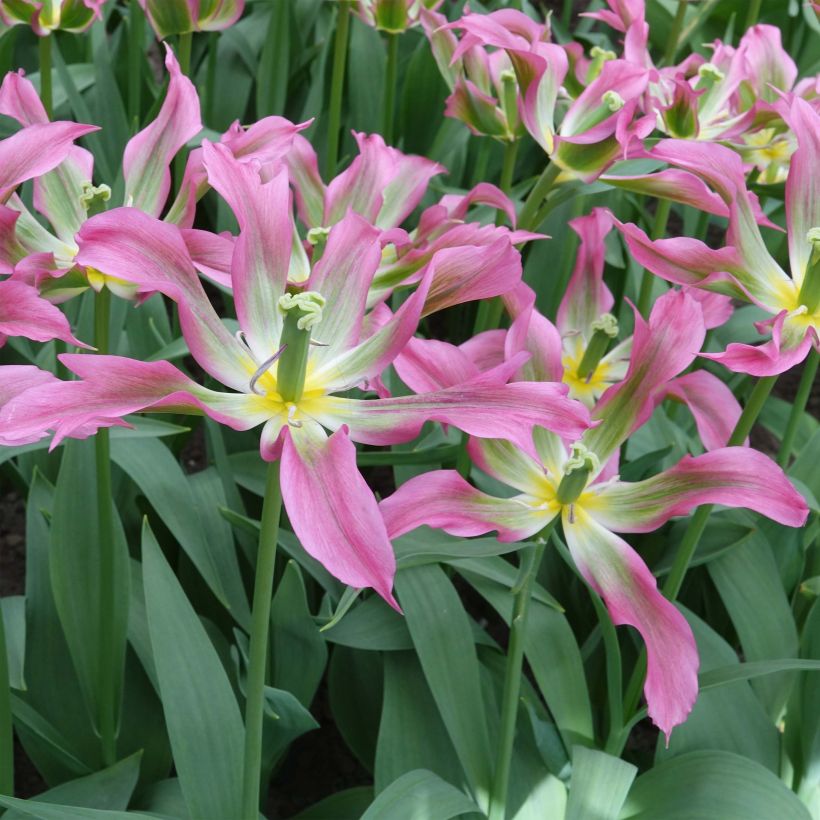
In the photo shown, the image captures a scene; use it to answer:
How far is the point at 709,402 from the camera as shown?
1074 millimetres

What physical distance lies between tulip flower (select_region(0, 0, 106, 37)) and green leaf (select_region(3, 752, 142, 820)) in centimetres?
92

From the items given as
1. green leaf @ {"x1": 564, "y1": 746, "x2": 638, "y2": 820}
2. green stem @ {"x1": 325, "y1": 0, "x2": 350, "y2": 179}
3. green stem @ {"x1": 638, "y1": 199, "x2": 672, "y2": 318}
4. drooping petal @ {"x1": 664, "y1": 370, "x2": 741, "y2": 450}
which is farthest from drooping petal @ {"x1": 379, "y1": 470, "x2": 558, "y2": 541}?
green stem @ {"x1": 325, "y1": 0, "x2": 350, "y2": 179}

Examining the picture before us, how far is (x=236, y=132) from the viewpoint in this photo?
2.96 feet

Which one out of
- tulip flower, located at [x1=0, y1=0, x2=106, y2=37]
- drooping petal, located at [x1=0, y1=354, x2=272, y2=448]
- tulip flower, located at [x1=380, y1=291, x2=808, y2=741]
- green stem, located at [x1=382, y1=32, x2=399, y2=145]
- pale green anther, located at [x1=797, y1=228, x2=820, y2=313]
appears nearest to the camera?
drooping petal, located at [x1=0, y1=354, x2=272, y2=448]

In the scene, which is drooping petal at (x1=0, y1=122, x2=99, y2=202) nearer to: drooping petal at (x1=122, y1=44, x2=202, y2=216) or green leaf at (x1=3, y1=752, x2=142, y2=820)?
drooping petal at (x1=122, y1=44, x2=202, y2=216)

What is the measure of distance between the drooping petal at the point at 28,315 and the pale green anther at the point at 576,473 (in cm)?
40

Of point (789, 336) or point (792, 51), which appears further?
point (792, 51)

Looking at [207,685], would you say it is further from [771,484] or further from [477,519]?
[771,484]

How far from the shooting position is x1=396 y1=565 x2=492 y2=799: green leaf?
114cm

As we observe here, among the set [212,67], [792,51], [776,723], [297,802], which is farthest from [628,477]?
[792,51]

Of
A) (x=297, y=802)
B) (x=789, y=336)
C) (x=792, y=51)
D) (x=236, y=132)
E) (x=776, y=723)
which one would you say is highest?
(x=236, y=132)

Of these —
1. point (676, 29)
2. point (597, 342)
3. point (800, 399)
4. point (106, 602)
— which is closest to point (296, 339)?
point (106, 602)

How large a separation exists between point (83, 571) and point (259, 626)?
1.77ft

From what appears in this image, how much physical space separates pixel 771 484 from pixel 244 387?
0.38m
